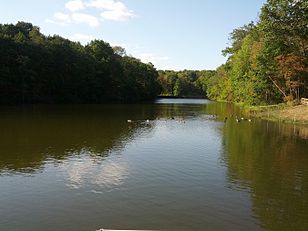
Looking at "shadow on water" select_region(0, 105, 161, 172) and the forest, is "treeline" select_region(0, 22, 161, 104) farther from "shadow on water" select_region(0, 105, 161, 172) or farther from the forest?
"shadow on water" select_region(0, 105, 161, 172)

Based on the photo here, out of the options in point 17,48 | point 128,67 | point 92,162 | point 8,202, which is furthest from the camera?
point 128,67

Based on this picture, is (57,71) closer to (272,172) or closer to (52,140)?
(52,140)

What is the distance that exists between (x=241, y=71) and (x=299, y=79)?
28673 millimetres

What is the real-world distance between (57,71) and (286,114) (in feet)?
217

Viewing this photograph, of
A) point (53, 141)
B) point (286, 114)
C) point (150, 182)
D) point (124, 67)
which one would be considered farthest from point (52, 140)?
point (124, 67)

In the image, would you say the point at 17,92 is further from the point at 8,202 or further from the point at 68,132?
the point at 8,202

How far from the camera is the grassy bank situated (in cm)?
5550

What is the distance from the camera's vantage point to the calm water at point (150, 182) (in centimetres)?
1647

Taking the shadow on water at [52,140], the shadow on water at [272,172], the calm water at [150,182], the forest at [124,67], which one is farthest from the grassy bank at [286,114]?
the shadow on water at [52,140]

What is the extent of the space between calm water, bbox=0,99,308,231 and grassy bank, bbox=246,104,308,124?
627 inches

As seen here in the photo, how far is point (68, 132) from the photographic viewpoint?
41.6m

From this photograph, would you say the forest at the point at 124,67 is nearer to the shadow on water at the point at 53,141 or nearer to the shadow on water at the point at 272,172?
the shadow on water at the point at 272,172

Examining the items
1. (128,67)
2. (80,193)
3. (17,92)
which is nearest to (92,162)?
(80,193)

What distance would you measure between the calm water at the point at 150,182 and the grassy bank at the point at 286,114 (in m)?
15.9
